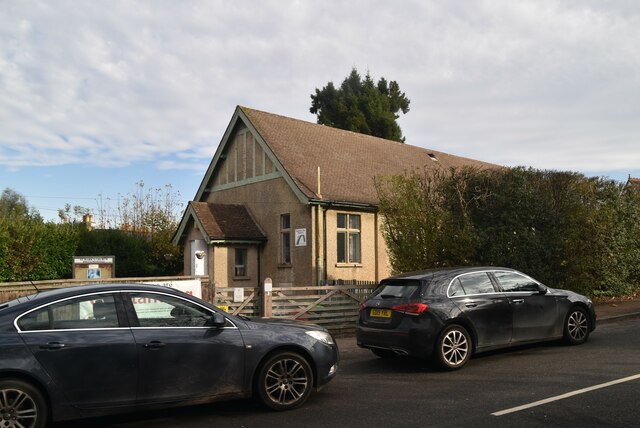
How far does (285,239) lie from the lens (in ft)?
70.0

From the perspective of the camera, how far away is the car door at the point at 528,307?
30.6 feet

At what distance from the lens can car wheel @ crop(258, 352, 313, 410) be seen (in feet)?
21.0

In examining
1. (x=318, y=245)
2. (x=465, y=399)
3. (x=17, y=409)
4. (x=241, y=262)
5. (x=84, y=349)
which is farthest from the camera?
(x=241, y=262)

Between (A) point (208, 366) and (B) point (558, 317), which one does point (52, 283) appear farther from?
(B) point (558, 317)

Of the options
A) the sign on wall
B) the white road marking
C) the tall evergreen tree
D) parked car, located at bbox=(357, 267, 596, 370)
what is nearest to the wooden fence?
parked car, located at bbox=(357, 267, 596, 370)

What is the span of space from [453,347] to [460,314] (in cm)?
Answer: 51

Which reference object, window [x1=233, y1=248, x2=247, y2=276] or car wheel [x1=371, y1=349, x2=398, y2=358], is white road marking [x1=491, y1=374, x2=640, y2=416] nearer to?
car wheel [x1=371, y1=349, x2=398, y2=358]

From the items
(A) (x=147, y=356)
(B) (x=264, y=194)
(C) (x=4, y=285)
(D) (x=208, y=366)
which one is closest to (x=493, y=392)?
(D) (x=208, y=366)

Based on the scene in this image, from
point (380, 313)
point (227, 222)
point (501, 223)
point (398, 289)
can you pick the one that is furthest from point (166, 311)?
point (227, 222)

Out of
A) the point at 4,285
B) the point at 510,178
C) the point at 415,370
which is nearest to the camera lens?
the point at 415,370

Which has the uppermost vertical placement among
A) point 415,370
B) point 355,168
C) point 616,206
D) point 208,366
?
point 355,168

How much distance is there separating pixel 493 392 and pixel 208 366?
3.52 m

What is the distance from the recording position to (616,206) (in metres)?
17.8

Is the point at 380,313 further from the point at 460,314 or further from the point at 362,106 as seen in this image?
the point at 362,106
